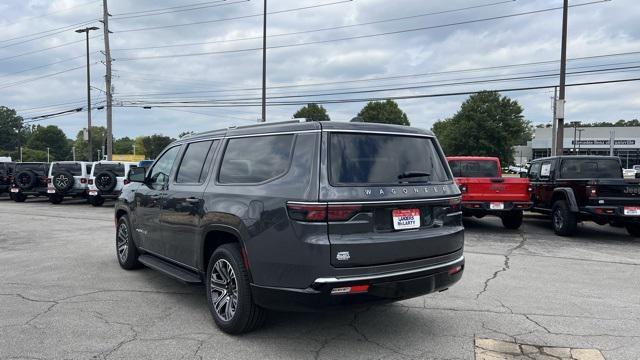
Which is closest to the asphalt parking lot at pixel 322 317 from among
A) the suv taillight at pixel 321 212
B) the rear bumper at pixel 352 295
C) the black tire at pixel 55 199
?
the rear bumper at pixel 352 295

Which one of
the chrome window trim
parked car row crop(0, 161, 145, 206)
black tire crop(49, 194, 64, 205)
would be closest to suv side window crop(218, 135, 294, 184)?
the chrome window trim

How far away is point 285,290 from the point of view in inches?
148

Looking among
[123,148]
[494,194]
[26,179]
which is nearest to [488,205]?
[494,194]

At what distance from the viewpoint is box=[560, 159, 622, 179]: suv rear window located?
1175 centimetres

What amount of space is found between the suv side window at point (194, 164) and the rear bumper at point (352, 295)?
1605mm

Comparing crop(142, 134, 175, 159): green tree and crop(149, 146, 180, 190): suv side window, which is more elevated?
crop(142, 134, 175, 159): green tree

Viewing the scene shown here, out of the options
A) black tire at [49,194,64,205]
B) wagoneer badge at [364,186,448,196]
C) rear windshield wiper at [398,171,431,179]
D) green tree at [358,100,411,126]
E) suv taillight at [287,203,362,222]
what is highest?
green tree at [358,100,411,126]

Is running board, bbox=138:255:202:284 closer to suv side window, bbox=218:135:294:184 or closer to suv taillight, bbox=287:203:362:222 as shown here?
suv side window, bbox=218:135:294:184

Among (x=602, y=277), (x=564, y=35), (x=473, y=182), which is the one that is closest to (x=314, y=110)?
(x=564, y=35)

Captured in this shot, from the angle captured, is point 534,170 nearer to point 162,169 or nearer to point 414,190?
point 414,190

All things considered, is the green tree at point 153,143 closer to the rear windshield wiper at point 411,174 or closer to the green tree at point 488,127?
the green tree at point 488,127

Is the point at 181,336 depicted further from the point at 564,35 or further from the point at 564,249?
the point at 564,35

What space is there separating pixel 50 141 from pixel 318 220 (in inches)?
5693

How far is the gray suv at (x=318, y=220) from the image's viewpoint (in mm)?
3668
